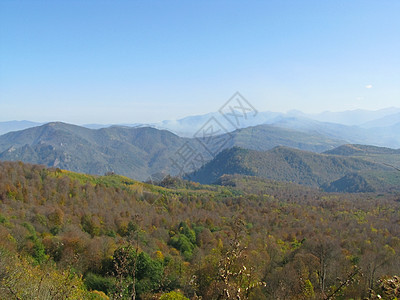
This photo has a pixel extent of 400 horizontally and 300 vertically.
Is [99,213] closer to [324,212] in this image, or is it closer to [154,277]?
[154,277]

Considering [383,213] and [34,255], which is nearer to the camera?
[34,255]

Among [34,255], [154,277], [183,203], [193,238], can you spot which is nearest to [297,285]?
[154,277]

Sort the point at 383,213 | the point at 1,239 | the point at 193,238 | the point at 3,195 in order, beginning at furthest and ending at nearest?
the point at 383,213 → the point at 3,195 → the point at 193,238 → the point at 1,239

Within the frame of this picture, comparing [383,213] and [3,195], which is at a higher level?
[3,195]

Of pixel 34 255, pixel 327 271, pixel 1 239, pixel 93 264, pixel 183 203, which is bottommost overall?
pixel 183 203

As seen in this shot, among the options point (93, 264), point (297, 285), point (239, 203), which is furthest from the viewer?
point (239, 203)

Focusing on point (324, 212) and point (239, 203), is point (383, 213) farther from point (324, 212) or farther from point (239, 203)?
point (239, 203)
